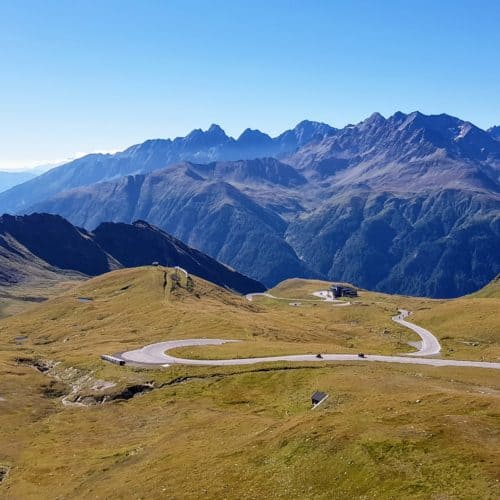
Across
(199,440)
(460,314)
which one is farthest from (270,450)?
(460,314)

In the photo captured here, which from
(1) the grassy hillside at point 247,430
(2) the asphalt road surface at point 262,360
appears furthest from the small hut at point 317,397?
(2) the asphalt road surface at point 262,360

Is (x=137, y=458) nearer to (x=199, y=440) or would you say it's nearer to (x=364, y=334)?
(x=199, y=440)

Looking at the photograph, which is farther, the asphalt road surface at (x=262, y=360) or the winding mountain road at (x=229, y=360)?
the winding mountain road at (x=229, y=360)

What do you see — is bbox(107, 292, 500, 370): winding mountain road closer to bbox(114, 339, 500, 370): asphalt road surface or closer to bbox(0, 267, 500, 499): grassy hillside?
bbox(114, 339, 500, 370): asphalt road surface

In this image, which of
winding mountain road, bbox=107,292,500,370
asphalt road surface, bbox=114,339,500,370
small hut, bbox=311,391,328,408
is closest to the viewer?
small hut, bbox=311,391,328,408

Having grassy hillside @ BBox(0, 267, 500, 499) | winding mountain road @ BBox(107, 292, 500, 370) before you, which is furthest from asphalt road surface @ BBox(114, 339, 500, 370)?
grassy hillside @ BBox(0, 267, 500, 499)

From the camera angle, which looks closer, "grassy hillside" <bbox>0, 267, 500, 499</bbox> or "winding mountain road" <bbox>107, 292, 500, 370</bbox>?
"grassy hillside" <bbox>0, 267, 500, 499</bbox>

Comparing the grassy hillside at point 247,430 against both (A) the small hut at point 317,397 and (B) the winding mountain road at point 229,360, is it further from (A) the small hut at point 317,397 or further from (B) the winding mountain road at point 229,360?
(B) the winding mountain road at point 229,360

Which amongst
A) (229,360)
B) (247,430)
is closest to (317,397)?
(247,430)
